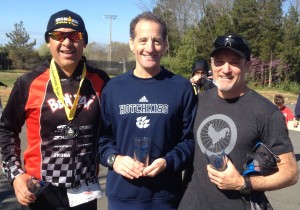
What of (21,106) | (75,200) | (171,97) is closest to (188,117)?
(171,97)

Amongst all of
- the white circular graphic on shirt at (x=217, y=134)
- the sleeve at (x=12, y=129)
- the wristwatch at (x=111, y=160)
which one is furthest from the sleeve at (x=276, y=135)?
the sleeve at (x=12, y=129)

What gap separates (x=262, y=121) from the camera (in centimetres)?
268

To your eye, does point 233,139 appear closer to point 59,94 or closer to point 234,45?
point 234,45

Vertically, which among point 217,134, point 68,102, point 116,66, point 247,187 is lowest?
point 116,66

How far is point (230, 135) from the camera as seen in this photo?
9.12 ft

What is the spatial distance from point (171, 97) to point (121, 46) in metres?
92.5

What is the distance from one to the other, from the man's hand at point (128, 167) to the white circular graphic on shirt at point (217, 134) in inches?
19.6

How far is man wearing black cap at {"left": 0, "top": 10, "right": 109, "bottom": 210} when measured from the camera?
3.20 m

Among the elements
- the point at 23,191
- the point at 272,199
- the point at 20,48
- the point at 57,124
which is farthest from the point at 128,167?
the point at 20,48

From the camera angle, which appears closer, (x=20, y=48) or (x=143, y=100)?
(x=143, y=100)

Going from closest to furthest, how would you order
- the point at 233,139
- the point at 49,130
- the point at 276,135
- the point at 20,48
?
1. the point at 276,135
2. the point at 233,139
3. the point at 49,130
4. the point at 20,48

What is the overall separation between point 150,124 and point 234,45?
85 cm

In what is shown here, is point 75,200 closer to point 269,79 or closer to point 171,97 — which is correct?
point 171,97

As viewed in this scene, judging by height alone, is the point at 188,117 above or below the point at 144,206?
above
